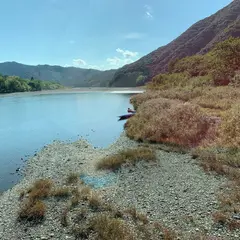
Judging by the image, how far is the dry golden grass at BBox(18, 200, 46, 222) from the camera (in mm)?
9898

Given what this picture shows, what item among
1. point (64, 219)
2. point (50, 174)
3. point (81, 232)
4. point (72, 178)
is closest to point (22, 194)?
point (72, 178)

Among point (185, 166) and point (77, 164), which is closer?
point (185, 166)

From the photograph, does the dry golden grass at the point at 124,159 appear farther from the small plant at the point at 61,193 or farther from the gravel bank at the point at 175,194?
the small plant at the point at 61,193

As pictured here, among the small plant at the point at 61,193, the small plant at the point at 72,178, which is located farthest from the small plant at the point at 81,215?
the small plant at the point at 72,178

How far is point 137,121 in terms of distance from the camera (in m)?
27.1

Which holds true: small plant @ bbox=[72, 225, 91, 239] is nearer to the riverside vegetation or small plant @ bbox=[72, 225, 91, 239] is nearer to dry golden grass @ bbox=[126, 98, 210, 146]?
the riverside vegetation

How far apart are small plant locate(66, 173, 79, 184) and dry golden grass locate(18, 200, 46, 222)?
10.5ft

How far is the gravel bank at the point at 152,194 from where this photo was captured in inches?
350

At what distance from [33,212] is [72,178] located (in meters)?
4.12

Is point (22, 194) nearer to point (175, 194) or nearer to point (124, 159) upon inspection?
point (124, 159)

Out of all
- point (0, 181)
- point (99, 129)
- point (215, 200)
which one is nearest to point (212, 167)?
point (215, 200)

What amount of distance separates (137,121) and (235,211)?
60.7 feet

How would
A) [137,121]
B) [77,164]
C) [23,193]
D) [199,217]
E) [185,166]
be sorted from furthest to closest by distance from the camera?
[137,121] → [77,164] → [185,166] → [23,193] → [199,217]

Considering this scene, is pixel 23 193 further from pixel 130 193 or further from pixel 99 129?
pixel 99 129
